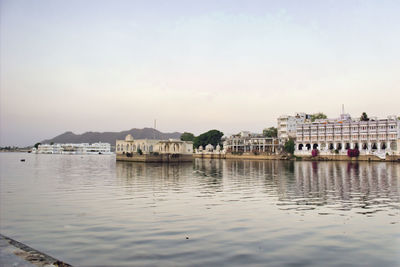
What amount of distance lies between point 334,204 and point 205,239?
1232cm

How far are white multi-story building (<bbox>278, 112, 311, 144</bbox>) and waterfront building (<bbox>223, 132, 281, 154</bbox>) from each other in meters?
3.40

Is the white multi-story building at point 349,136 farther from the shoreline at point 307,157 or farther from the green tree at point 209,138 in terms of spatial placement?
the green tree at point 209,138

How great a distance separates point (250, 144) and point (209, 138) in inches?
823

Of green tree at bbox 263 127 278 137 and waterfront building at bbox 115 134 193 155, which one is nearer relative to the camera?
waterfront building at bbox 115 134 193 155

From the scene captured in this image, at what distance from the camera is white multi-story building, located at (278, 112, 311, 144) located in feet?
451

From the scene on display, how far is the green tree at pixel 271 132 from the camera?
156375mm

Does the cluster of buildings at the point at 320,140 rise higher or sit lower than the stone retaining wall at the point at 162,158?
higher

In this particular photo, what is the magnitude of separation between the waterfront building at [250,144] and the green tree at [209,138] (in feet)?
12.6

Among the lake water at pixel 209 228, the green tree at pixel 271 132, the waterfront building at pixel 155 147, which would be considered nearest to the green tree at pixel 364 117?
the green tree at pixel 271 132

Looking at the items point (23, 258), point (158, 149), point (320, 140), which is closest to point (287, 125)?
point (320, 140)

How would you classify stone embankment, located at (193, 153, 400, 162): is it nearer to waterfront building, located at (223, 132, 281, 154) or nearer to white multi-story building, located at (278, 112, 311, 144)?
waterfront building, located at (223, 132, 281, 154)

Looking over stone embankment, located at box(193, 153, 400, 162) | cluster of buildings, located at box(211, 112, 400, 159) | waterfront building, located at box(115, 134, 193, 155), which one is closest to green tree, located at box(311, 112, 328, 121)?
cluster of buildings, located at box(211, 112, 400, 159)

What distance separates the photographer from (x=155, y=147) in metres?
109

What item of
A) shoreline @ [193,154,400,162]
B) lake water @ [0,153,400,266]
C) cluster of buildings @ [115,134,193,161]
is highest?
cluster of buildings @ [115,134,193,161]
